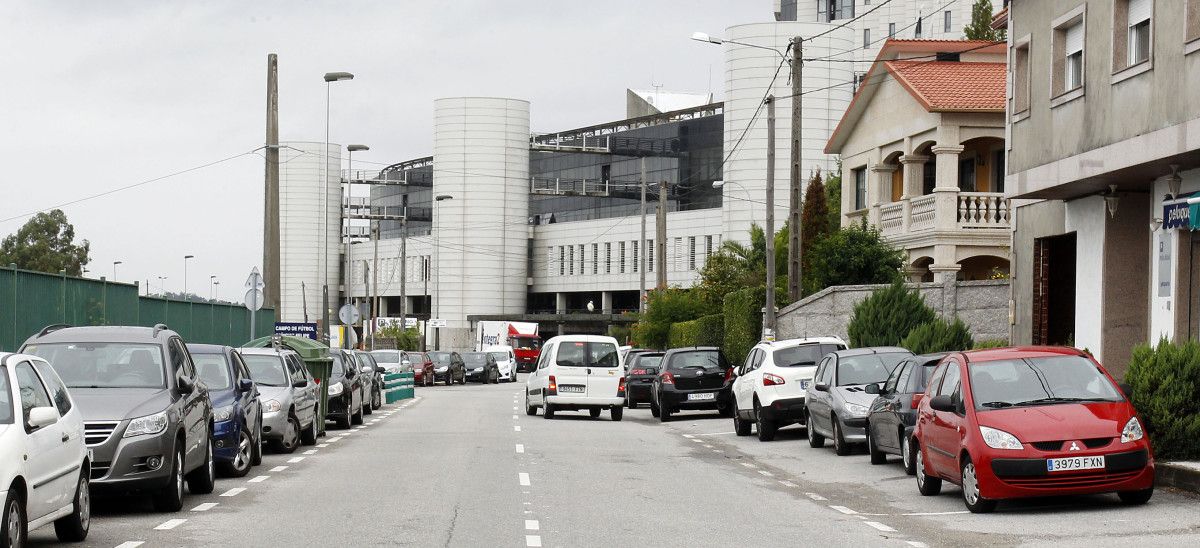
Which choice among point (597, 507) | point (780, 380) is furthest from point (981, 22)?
point (597, 507)

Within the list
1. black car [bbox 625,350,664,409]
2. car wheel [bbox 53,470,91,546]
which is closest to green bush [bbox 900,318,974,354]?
black car [bbox 625,350,664,409]

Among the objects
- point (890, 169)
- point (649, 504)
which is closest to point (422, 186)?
point (890, 169)

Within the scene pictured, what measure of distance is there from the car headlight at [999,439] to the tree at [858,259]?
26.3m

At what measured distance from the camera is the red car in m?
13.6

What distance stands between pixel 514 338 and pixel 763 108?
77.4 ft

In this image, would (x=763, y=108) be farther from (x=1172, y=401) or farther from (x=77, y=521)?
(x=77, y=521)

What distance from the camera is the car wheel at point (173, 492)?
13.6 metres

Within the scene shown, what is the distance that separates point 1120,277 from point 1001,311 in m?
8.92

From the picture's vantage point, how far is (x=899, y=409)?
60.8ft

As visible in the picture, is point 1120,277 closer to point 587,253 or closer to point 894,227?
point 894,227

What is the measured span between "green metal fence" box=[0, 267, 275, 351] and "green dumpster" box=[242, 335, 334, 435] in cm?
299

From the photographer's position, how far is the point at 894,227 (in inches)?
1671

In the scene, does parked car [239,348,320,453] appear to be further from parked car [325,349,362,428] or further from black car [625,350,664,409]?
black car [625,350,664,409]

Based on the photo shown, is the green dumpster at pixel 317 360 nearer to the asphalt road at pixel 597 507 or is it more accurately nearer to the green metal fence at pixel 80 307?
the green metal fence at pixel 80 307
